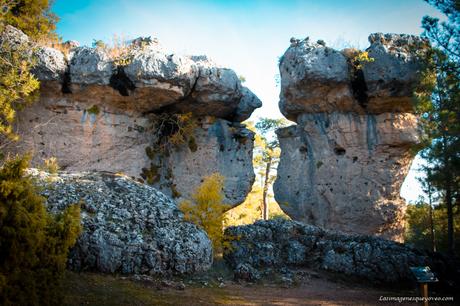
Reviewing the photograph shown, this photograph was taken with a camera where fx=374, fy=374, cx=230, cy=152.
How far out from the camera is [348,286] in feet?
40.9

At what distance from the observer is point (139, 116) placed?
1925 cm

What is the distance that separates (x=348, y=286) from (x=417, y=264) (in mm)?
2906

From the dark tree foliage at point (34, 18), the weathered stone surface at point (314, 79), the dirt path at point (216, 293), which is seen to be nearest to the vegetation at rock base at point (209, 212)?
the dirt path at point (216, 293)

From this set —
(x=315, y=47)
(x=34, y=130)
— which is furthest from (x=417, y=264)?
(x=34, y=130)

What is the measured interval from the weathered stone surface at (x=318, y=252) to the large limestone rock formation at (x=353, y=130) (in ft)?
15.4

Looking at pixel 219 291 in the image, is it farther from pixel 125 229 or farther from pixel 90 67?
pixel 90 67

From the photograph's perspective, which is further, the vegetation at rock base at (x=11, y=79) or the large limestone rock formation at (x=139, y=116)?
the large limestone rock formation at (x=139, y=116)

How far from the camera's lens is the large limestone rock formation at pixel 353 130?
1834cm

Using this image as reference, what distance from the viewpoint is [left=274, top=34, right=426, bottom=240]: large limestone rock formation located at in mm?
18344

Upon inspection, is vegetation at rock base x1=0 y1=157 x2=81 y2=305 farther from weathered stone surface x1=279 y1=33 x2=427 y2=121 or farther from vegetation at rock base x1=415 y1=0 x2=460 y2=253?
weathered stone surface x1=279 y1=33 x2=427 y2=121

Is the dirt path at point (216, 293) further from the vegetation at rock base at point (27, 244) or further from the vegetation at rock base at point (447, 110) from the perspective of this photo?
the vegetation at rock base at point (447, 110)

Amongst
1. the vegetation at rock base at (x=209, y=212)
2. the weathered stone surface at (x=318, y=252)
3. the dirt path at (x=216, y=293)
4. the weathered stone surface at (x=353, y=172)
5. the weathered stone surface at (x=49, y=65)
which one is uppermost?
the weathered stone surface at (x=49, y=65)

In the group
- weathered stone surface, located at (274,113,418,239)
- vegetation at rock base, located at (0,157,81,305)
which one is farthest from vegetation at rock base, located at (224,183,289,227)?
vegetation at rock base, located at (0,157,81,305)

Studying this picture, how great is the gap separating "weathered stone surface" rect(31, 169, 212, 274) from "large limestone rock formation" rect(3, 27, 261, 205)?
6.40 m
